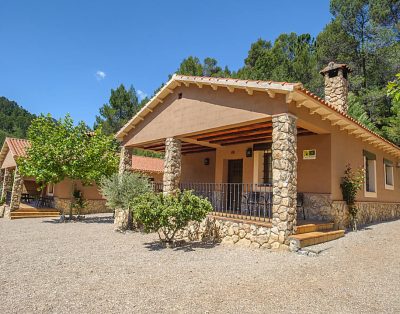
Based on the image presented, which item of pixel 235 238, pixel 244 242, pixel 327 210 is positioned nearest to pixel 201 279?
pixel 244 242

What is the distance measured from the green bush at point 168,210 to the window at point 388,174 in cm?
1017

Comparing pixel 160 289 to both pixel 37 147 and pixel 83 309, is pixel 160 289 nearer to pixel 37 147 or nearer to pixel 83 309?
pixel 83 309

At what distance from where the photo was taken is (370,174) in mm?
12078

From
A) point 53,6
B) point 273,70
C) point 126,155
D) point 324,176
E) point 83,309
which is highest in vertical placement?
point 273,70

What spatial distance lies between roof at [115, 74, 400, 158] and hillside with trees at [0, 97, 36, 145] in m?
52.7

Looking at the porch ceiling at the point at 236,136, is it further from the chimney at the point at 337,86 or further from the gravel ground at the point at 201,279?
the chimney at the point at 337,86

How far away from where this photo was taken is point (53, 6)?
11648 mm

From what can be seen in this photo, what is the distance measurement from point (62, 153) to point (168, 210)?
30.9 ft

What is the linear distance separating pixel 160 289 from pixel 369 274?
12.5 ft

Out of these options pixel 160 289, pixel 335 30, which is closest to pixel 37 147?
pixel 160 289

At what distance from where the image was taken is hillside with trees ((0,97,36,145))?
55.6 m

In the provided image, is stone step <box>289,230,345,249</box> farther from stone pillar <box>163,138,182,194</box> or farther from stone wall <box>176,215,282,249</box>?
stone pillar <box>163,138,182,194</box>

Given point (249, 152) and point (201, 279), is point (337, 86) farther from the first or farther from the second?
point (201, 279)

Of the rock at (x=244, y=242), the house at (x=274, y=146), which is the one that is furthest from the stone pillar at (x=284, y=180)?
the rock at (x=244, y=242)
